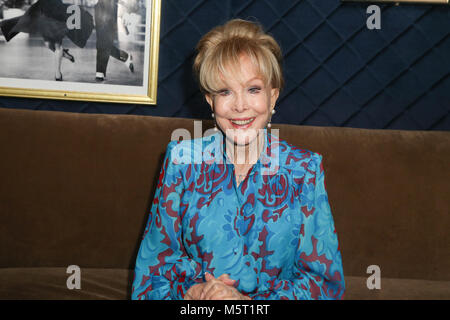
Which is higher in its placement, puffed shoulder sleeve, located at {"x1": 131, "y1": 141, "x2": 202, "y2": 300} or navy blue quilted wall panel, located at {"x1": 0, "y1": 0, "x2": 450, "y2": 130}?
navy blue quilted wall panel, located at {"x1": 0, "y1": 0, "x2": 450, "y2": 130}

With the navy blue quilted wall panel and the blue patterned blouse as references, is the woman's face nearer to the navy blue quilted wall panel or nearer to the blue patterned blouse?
the blue patterned blouse

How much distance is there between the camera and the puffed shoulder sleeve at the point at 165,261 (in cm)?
144

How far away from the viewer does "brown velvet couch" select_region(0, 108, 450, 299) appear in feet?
6.87

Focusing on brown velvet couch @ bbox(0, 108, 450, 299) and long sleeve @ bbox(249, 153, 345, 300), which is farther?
brown velvet couch @ bbox(0, 108, 450, 299)

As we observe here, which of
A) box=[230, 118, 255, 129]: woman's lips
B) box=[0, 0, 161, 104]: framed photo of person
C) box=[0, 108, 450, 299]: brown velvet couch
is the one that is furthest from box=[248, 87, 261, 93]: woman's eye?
box=[0, 0, 161, 104]: framed photo of person

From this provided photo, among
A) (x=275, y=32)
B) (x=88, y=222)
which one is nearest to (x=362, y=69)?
(x=275, y=32)

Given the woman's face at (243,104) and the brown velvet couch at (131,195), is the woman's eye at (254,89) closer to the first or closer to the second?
the woman's face at (243,104)

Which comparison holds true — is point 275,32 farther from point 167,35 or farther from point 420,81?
point 420,81

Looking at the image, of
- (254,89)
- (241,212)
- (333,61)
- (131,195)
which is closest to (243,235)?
(241,212)

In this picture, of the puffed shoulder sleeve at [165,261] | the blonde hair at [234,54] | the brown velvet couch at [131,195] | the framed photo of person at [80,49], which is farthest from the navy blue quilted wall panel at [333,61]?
the puffed shoulder sleeve at [165,261]

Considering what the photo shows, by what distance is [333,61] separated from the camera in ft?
8.41

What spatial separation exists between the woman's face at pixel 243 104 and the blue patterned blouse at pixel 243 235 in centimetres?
14

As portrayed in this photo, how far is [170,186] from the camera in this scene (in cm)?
151

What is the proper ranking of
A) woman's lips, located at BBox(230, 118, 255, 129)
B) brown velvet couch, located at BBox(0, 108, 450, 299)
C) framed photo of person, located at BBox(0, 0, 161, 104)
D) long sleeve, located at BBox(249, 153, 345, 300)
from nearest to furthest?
1. long sleeve, located at BBox(249, 153, 345, 300)
2. woman's lips, located at BBox(230, 118, 255, 129)
3. brown velvet couch, located at BBox(0, 108, 450, 299)
4. framed photo of person, located at BBox(0, 0, 161, 104)
